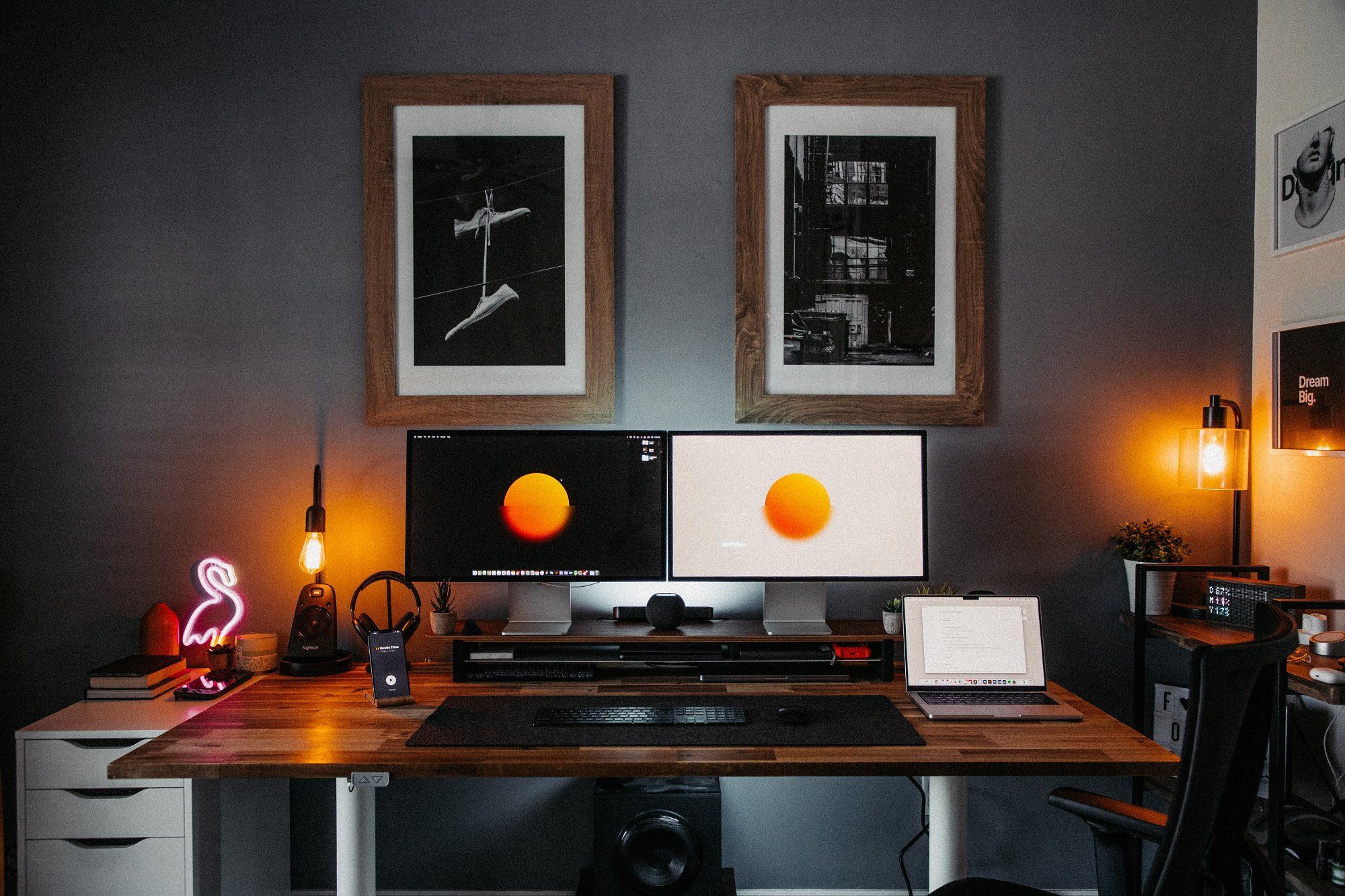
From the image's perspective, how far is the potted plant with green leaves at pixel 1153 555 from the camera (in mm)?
2025

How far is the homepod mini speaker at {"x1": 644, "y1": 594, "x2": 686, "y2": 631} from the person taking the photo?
189 cm

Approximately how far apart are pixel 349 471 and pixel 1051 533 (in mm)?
1998

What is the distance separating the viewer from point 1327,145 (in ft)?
6.33

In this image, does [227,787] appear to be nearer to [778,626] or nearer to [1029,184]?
[778,626]

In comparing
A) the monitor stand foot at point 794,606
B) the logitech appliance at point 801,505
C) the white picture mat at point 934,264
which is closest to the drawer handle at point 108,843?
the logitech appliance at point 801,505

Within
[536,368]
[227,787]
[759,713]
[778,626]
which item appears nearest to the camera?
[759,713]

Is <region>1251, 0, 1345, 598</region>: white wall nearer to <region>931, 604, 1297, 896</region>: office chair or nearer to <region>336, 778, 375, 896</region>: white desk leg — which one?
<region>931, 604, 1297, 896</region>: office chair

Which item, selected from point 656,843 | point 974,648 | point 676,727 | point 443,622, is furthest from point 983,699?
point 443,622

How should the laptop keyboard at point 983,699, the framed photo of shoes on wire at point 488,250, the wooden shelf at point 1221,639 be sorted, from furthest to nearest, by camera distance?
the framed photo of shoes on wire at point 488,250, the laptop keyboard at point 983,699, the wooden shelf at point 1221,639

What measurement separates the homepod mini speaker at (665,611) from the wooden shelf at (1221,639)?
1080 millimetres

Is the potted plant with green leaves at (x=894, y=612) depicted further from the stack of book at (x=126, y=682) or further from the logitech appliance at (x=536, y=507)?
the stack of book at (x=126, y=682)

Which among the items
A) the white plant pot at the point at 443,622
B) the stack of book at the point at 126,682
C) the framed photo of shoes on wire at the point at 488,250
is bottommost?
the stack of book at the point at 126,682

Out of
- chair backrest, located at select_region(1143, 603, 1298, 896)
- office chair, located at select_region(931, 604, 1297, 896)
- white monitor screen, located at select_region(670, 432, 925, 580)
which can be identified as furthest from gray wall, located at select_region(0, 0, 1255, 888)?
chair backrest, located at select_region(1143, 603, 1298, 896)

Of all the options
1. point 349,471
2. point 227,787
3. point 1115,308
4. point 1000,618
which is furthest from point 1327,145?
point 227,787
